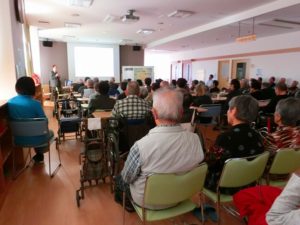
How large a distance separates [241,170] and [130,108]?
160cm

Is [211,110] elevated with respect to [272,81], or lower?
lower

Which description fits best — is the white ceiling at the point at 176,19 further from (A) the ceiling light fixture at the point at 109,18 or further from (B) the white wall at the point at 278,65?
(B) the white wall at the point at 278,65

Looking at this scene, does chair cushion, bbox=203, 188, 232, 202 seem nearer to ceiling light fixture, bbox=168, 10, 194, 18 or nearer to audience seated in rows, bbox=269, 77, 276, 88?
ceiling light fixture, bbox=168, 10, 194, 18

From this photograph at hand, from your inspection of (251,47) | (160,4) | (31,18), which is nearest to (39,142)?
(160,4)

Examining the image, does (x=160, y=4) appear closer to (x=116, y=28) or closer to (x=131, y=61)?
(x=116, y=28)

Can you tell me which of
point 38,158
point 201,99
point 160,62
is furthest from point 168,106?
point 160,62

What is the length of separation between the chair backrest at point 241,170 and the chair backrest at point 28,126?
2.18m

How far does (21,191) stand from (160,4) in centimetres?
482

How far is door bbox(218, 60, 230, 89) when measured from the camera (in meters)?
11.5

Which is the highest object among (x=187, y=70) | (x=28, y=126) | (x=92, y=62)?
(x=92, y=62)

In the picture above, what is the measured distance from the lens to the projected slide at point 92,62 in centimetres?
1199

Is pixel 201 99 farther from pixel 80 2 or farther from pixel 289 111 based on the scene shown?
pixel 80 2

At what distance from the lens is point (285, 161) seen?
183 centimetres

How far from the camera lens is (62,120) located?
4082 mm
